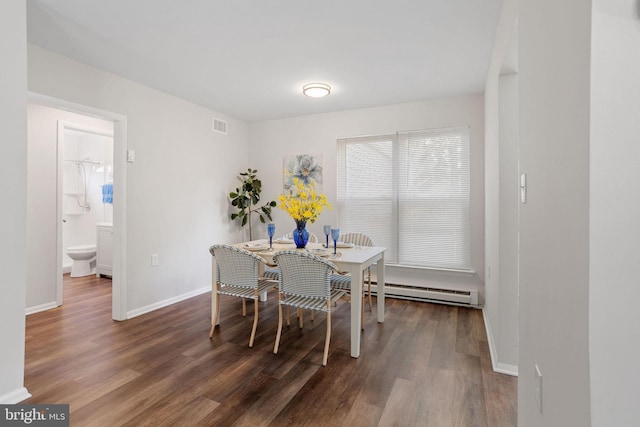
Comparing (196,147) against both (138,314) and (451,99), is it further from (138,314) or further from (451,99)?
(451,99)

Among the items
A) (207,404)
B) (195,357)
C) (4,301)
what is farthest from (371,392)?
(4,301)

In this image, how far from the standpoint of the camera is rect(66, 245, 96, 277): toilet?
5.18 meters

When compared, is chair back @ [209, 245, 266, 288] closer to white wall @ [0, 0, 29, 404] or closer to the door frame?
the door frame

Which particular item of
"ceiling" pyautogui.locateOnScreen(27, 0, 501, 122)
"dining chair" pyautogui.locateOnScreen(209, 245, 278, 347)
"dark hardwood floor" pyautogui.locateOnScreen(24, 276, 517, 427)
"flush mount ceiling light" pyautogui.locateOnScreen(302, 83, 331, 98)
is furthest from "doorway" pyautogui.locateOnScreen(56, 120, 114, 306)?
"flush mount ceiling light" pyautogui.locateOnScreen(302, 83, 331, 98)

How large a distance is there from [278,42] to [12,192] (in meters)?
2.13

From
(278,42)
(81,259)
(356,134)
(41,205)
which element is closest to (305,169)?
(356,134)

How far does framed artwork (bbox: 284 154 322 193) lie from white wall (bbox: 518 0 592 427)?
133 inches

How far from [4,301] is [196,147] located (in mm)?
2772

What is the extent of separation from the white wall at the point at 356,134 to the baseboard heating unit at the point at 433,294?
149 mm

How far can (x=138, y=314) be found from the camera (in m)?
3.48

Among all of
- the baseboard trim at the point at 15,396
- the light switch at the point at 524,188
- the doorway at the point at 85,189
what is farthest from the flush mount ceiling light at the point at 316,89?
the doorway at the point at 85,189

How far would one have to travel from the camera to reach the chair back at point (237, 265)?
9.07 feet

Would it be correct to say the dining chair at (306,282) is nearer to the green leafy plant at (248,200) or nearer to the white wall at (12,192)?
the white wall at (12,192)

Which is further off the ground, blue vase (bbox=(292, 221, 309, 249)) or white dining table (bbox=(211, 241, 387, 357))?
blue vase (bbox=(292, 221, 309, 249))
